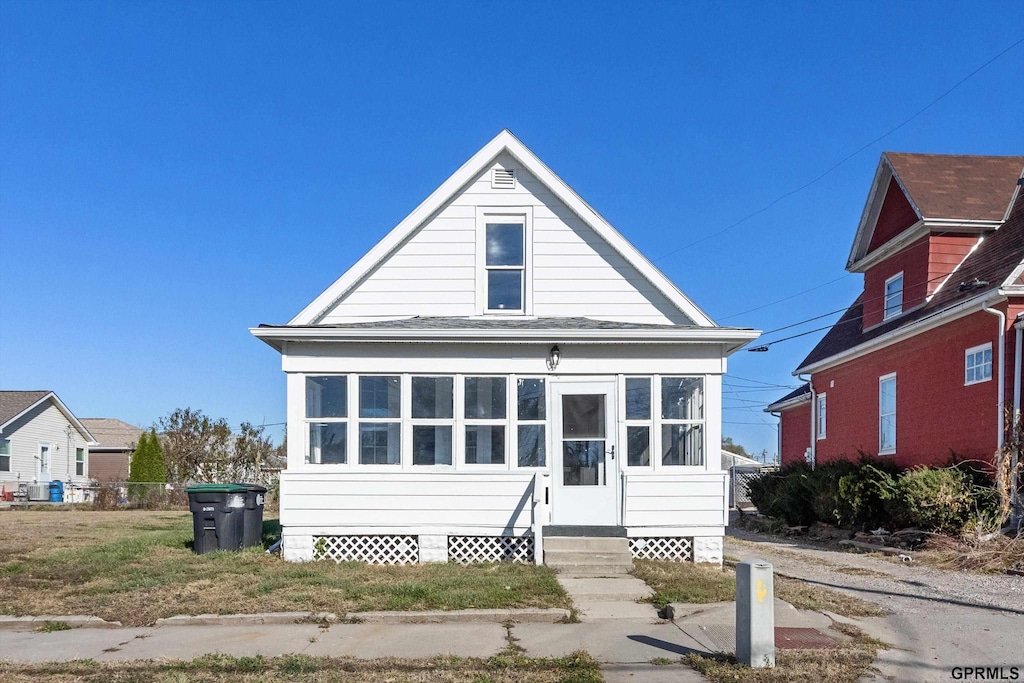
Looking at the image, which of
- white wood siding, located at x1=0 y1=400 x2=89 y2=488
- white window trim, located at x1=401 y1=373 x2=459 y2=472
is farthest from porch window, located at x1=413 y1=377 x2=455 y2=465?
white wood siding, located at x1=0 y1=400 x2=89 y2=488

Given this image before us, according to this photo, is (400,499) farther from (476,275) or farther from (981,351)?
(981,351)

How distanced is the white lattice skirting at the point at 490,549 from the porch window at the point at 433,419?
3.84 feet

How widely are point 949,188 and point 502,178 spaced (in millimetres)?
10621

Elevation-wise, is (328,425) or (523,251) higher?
(523,251)

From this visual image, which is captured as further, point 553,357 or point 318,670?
point 553,357

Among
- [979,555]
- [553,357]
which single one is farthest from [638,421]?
[979,555]

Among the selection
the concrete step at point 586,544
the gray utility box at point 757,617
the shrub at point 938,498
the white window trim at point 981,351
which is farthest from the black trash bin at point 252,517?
the white window trim at point 981,351

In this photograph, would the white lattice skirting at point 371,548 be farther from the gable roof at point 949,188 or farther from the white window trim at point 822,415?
the white window trim at point 822,415

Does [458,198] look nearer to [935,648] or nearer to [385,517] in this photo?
[385,517]

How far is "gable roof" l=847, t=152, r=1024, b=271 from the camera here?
17281 mm

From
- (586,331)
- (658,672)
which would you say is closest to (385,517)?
(586,331)

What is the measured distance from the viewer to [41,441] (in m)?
39.7

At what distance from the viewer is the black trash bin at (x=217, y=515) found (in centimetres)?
1266

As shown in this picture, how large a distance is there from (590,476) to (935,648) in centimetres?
554
